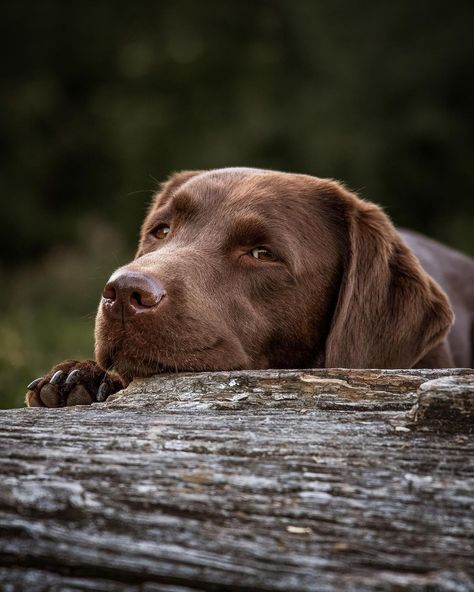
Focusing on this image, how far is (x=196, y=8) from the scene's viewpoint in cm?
1797

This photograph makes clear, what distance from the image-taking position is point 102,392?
310 centimetres

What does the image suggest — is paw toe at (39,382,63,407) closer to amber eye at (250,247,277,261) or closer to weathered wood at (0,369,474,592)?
weathered wood at (0,369,474,592)

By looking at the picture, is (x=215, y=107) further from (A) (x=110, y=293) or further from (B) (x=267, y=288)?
(A) (x=110, y=293)

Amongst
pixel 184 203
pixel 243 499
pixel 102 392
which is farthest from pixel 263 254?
pixel 243 499

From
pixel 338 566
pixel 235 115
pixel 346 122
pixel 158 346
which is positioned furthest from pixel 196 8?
pixel 338 566

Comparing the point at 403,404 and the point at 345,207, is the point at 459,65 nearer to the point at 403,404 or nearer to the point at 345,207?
the point at 345,207

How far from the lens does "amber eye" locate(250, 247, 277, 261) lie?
352cm

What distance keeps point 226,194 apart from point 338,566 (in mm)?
2365

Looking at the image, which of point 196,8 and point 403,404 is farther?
point 196,8

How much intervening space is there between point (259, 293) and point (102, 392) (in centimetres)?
78

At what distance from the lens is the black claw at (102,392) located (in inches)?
122

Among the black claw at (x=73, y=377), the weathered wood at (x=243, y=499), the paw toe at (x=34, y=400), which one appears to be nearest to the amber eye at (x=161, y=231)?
the black claw at (x=73, y=377)

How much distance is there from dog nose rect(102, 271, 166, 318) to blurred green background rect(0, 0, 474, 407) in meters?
11.2

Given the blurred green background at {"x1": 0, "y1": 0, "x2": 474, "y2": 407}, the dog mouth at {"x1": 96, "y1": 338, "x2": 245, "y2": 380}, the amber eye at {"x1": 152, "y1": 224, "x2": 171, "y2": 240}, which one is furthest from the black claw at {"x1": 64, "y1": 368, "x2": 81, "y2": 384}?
the blurred green background at {"x1": 0, "y1": 0, "x2": 474, "y2": 407}
